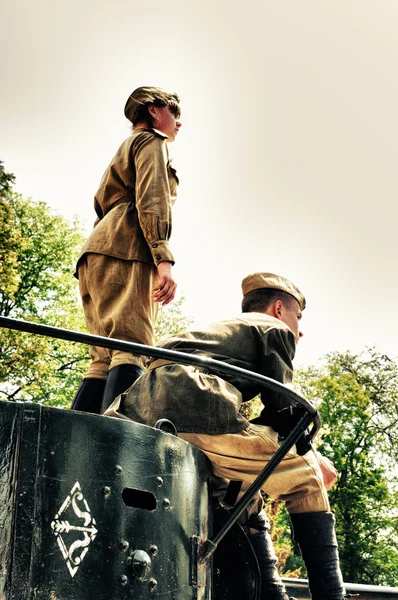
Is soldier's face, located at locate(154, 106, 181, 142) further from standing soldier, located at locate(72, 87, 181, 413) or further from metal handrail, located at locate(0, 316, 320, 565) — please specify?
metal handrail, located at locate(0, 316, 320, 565)

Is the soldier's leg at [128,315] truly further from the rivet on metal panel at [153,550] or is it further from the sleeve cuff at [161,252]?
the rivet on metal panel at [153,550]

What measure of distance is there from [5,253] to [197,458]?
19.2 meters

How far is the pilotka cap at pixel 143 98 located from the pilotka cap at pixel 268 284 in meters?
1.20

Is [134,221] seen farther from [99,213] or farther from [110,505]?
[110,505]

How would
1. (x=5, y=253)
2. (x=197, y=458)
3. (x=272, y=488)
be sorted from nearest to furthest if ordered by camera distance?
1. (x=197, y=458)
2. (x=272, y=488)
3. (x=5, y=253)

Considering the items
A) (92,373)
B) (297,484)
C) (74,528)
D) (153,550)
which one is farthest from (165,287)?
(74,528)

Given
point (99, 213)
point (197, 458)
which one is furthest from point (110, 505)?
point (99, 213)

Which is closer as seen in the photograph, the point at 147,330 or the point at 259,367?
the point at 259,367

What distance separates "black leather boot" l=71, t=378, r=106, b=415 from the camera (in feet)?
13.1

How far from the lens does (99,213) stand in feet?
15.2

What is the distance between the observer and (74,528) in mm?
2078

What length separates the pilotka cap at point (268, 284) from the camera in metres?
4.05

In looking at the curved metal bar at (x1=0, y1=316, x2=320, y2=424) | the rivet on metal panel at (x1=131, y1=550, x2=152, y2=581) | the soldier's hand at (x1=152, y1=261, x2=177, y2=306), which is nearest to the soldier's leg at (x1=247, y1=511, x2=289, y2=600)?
the curved metal bar at (x1=0, y1=316, x2=320, y2=424)

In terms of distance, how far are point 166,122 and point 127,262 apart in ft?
3.16
